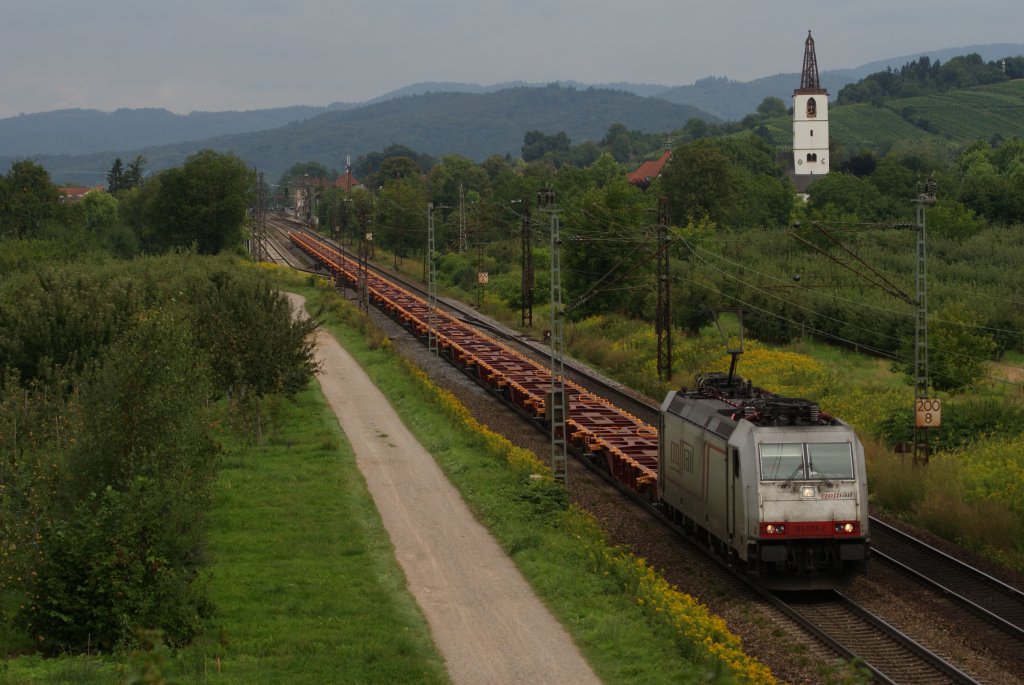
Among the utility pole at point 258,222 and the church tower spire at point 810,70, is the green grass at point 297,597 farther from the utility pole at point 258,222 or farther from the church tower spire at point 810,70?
the church tower spire at point 810,70

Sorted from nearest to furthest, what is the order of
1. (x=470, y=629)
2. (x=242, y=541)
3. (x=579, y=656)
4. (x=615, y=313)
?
(x=579, y=656) < (x=470, y=629) < (x=242, y=541) < (x=615, y=313)

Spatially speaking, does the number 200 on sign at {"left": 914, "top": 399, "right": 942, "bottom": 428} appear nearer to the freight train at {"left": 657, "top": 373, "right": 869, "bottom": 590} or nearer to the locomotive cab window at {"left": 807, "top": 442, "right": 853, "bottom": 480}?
the freight train at {"left": 657, "top": 373, "right": 869, "bottom": 590}

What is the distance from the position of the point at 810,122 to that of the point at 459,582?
155m

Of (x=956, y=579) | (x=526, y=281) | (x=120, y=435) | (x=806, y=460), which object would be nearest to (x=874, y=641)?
(x=806, y=460)

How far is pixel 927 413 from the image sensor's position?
33.3 m

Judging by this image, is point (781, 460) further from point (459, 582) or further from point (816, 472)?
point (459, 582)

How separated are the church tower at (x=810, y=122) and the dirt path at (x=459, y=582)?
138 metres

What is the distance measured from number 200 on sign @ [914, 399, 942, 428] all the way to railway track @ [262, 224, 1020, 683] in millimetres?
4677

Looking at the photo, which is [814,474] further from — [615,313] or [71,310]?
[615,313]

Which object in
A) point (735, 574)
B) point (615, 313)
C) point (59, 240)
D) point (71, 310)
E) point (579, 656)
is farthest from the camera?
point (59, 240)

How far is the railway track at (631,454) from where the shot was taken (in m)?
19.7

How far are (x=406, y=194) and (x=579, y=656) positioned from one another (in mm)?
111398

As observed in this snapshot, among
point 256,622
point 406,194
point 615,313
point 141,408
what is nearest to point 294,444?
point 141,408

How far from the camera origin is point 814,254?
273 feet
